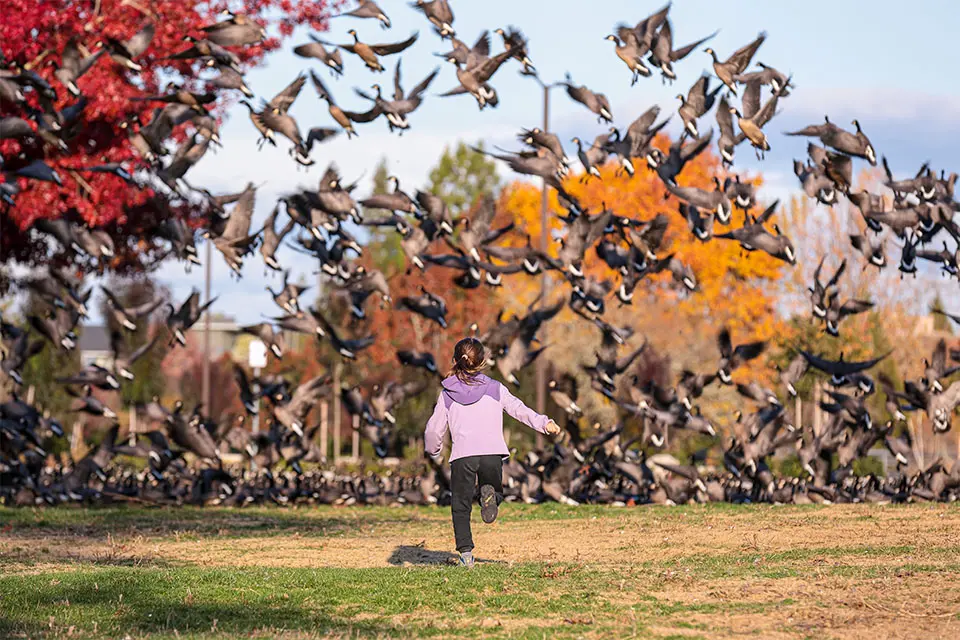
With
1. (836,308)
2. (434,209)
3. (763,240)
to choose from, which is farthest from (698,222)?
(434,209)

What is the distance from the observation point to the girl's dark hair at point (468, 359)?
29.5 ft

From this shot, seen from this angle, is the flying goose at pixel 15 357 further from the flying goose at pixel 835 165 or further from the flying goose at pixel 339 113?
the flying goose at pixel 835 165

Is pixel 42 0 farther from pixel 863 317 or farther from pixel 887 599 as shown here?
pixel 863 317

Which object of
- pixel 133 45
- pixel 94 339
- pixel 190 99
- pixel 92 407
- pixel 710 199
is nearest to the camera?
pixel 133 45

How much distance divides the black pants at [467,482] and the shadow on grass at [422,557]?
23.6 inches

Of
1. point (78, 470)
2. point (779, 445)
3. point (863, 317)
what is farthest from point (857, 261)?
point (78, 470)

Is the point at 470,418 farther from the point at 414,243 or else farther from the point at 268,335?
the point at 268,335

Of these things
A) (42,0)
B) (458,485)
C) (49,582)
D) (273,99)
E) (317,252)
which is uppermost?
(42,0)

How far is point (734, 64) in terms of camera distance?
13531 mm

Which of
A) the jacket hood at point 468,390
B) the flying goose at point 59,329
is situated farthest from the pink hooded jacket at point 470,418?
the flying goose at point 59,329

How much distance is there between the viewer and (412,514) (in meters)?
15.2

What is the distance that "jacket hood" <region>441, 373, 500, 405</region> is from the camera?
29.7 feet

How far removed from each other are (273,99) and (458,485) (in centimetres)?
656

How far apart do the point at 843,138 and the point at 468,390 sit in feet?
23.0
